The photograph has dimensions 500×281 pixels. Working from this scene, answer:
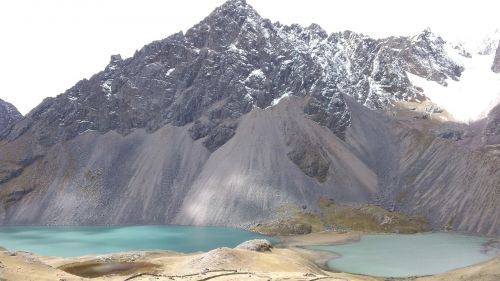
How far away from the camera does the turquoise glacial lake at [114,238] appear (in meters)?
136

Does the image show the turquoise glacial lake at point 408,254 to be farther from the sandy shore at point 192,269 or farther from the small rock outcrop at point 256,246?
the small rock outcrop at point 256,246

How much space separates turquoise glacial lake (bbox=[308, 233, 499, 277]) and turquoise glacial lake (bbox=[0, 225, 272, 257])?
113 ft

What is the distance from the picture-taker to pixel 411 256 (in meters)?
119

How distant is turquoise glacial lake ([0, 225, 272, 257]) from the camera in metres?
136

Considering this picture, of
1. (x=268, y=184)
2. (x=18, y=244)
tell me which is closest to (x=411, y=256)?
(x=268, y=184)

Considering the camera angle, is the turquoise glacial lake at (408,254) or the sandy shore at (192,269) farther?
the turquoise glacial lake at (408,254)

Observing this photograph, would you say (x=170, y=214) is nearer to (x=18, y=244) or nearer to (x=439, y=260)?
(x=18, y=244)

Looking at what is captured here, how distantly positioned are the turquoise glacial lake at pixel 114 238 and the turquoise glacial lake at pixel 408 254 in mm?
34399

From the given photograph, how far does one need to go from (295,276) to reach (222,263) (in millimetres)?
17698

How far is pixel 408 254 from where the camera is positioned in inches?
4830

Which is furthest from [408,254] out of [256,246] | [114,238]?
[114,238]

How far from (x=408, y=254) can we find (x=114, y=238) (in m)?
91.5

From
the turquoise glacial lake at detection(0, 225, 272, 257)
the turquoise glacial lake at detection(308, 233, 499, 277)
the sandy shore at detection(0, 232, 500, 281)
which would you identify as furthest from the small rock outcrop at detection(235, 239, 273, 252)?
the turquoise glacial lake at detection(0, 225, 272, 257)

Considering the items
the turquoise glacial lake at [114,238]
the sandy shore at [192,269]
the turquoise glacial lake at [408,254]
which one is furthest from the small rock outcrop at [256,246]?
the turquoise glacial lake at [114,238]
